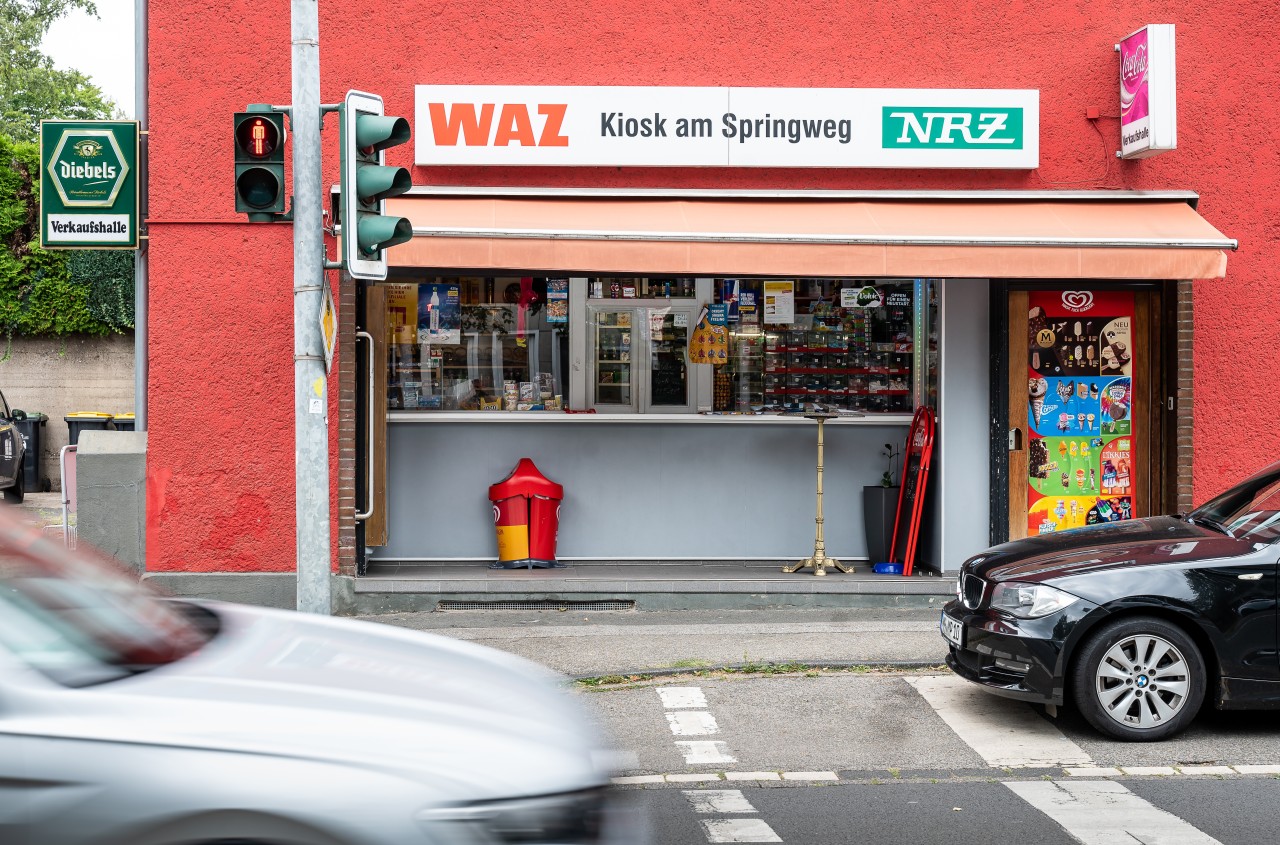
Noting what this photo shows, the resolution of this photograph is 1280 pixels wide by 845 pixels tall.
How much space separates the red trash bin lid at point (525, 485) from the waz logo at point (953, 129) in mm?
4001

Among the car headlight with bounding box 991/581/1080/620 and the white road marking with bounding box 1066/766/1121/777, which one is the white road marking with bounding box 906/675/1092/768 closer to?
the white road marking with bounding box 1066/766/1121/777

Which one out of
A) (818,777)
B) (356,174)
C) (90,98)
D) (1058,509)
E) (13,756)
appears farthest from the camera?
(90,98)

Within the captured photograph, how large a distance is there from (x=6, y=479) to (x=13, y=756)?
17793mm

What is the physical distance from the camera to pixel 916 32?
431 inches

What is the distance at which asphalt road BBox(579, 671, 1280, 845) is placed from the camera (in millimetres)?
5559

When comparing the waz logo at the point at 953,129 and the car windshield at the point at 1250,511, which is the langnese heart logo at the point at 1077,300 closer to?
the waz logo at the point at 953,129

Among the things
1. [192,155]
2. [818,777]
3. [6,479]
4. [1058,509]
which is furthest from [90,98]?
[818,777]

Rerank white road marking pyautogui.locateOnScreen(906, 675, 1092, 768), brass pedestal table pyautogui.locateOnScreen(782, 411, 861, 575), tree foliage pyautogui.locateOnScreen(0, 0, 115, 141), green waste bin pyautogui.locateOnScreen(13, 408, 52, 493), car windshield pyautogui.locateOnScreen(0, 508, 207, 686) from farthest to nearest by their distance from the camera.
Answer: tree foliage pyautogui.locateOnScreen(0, 0, 115, 141) < green waste bin pyautogui.locateOnScreen(13, 408, 52, 493) < brass pedestal table pyautogui.locateOnScreen(782, 411, 861, 575) < white road marking pyautogui.locateOnScreen(906, 675, 1092, 768) < car windshield pyautogui.locateOnScreen(0, 508, 207, 686)

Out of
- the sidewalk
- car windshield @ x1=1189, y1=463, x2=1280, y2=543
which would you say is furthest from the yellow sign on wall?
car windshield @ x1=1189, y1=463, x2=1280, y2=543

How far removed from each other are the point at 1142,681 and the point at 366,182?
15.7 ft

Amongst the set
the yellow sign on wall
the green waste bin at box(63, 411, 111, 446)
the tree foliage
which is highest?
the tree foliage

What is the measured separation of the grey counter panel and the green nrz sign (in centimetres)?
357

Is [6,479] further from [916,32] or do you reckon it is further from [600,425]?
[916,32]

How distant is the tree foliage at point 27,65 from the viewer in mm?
34938
